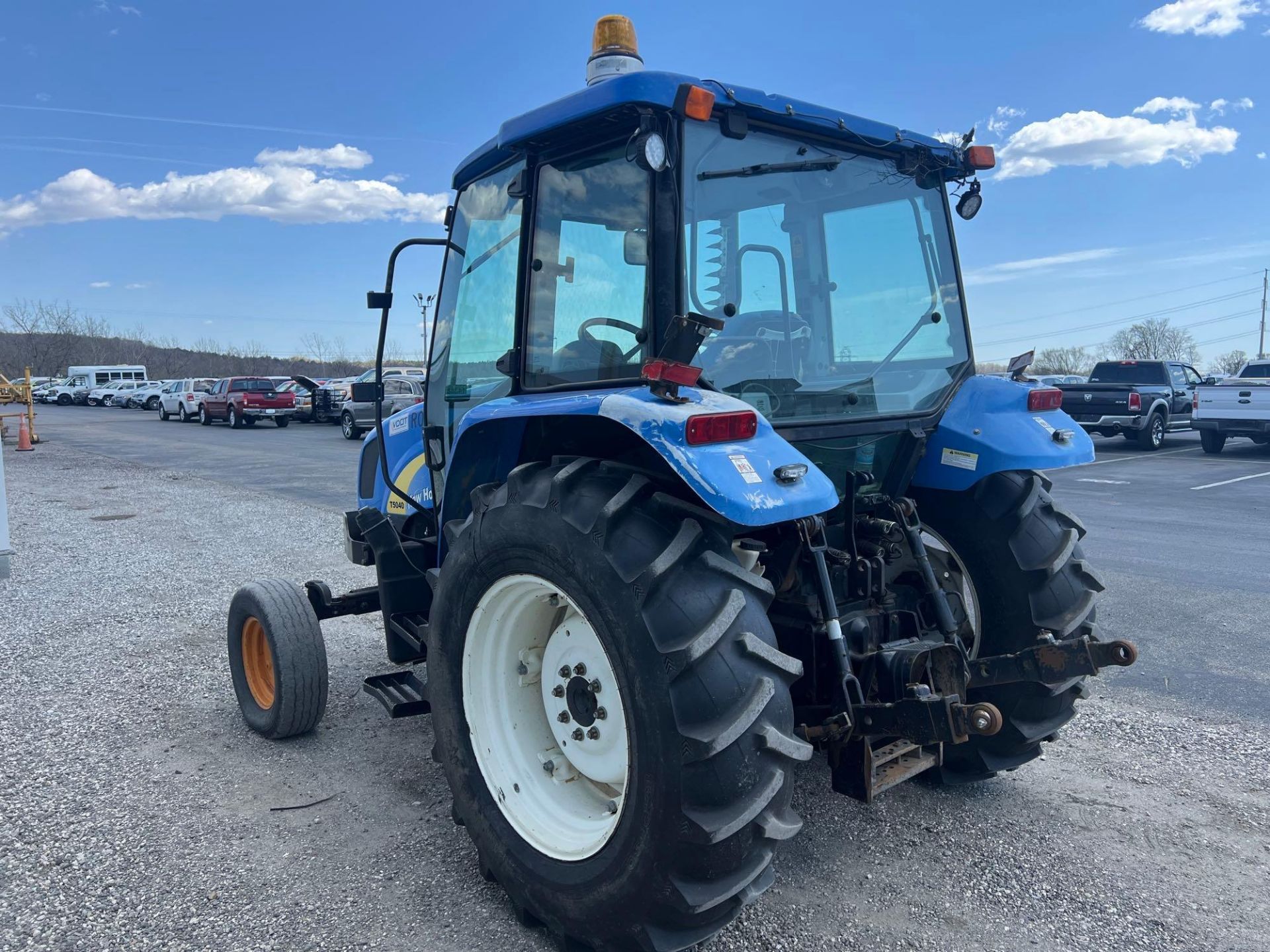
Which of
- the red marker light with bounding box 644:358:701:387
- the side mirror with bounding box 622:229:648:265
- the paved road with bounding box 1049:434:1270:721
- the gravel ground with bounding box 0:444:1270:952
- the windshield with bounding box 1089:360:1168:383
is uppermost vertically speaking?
the windshield with bounding box 1089:360:1168:383

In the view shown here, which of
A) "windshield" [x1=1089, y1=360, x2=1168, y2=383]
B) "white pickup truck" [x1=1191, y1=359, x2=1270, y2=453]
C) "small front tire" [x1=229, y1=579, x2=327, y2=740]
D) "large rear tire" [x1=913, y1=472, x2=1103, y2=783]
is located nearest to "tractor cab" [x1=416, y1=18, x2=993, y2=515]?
"large rear tire" [x1=913, y1=472, x2=1103, y2=783]

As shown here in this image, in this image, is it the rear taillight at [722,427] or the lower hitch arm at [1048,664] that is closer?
the rear taillight at [722,427]

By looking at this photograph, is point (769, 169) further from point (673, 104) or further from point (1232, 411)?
point (1232, 411)

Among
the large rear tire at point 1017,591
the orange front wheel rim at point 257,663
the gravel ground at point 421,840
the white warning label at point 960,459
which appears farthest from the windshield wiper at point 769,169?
the orange front wheel rim at point 257,663

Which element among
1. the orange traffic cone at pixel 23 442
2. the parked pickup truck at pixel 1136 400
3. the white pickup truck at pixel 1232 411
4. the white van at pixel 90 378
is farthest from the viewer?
the white van at pixel 90 378

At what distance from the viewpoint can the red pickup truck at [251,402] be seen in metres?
30.9

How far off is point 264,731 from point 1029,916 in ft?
10.8

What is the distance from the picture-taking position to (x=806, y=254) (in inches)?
133

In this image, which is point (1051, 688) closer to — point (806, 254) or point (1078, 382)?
point (806, 254)

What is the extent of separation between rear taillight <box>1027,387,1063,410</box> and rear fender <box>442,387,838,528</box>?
141cm

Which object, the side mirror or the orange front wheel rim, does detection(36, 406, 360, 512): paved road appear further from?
the side mirror

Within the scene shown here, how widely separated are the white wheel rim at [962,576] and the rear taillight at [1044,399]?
0.63 m

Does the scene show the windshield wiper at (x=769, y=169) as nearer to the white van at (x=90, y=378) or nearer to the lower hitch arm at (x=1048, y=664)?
the lower hitch arm at (x=1048, y=664)

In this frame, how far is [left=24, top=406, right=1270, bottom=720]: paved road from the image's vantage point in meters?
5.55
